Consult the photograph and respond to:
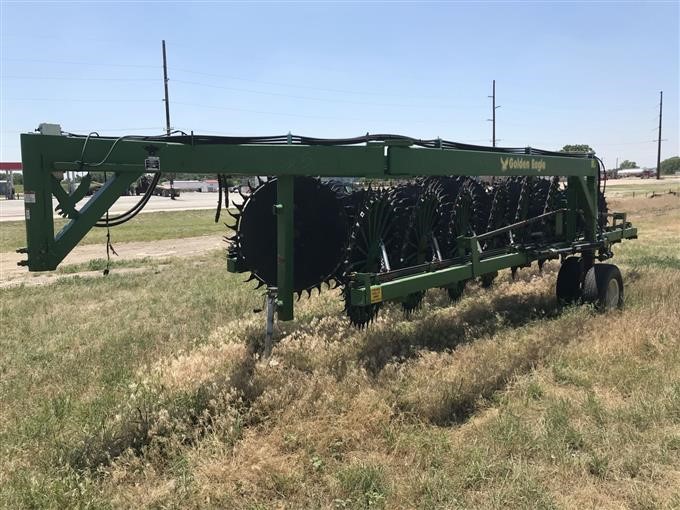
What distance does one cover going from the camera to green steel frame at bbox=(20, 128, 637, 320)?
3.33 metres

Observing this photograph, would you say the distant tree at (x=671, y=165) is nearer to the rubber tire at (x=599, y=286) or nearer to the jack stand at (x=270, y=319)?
the rubber tire at (x=599, y=286)

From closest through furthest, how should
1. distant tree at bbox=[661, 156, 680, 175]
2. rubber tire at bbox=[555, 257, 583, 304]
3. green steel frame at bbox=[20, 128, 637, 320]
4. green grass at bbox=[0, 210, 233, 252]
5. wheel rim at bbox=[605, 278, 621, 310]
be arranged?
green steel frame at bbox=[20, 128, 637, 320], wheel rim at bbox=[605, 278, 621, 310], rubber tire at bbox=[555, 257, 583, 304], green grass at bbox=[0, 210, 233, 252], distant tree at bbox=[661, 156, 680, 175]

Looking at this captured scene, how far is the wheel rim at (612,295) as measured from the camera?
6.65 m

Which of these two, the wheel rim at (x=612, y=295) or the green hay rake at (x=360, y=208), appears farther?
the wheel rim at (x=612, y=295)

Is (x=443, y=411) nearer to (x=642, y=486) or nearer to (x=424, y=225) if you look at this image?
(x=642, y=486)

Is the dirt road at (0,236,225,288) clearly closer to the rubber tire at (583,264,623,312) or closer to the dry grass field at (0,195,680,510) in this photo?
the dry grass field at (0,195,680,510)

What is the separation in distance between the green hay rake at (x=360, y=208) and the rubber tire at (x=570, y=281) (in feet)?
0.05

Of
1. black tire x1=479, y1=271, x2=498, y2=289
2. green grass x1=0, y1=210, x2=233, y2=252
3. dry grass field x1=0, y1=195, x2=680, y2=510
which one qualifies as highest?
green grass x1=0, y1=210, x2=233, y2=252

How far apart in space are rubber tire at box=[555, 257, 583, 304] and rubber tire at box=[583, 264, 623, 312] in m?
0.33

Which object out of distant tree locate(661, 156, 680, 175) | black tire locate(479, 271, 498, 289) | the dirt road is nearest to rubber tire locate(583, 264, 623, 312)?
black tire locate(479, 271, 498, 289)

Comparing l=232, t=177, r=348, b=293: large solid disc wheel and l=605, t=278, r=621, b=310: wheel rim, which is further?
l=605, t=278, r=621, b=310: wheel rim

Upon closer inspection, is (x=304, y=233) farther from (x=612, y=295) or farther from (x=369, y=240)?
(x=612, y=295)

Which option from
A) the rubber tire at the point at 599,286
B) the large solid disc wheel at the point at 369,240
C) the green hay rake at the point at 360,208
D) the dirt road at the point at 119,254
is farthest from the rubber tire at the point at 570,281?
the dirt road at the point at 119,254

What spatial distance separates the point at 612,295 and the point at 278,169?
189 inches
